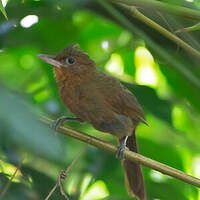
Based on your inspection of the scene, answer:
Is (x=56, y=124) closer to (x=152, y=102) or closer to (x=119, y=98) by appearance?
(x=152, y=102)

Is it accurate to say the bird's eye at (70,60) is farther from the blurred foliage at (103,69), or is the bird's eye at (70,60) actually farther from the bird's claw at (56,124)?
the bird's claw at (56,124)

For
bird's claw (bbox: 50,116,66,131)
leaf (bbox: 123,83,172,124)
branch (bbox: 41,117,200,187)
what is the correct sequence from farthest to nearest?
1. leaf (bbox: 123,83,172,124)
2. branch (bbox: 41,117,200,187)
3. bird's claw (bbox: 50,116,66,131)

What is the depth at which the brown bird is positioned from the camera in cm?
280

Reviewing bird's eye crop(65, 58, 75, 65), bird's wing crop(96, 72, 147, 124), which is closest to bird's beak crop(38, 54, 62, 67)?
bird's eye crop(65, 58, 75, 65)

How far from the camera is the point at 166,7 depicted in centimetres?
159

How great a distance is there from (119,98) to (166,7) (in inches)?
58.1

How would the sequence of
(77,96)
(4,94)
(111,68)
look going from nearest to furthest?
1. (4,94)
2. (77,96)
3. (111,68)

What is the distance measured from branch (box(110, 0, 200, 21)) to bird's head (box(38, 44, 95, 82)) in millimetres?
1313

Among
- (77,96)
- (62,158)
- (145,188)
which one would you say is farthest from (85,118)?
(62,158)

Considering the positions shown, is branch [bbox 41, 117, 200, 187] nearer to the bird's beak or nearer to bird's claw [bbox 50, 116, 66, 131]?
bird's claw [bbox 50, 116, 66, 131]

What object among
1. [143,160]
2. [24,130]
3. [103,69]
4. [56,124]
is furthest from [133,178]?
[24,130]

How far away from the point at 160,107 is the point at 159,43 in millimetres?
381

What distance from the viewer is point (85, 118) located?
2832 mm

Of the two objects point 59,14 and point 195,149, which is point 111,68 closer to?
point 195,149
